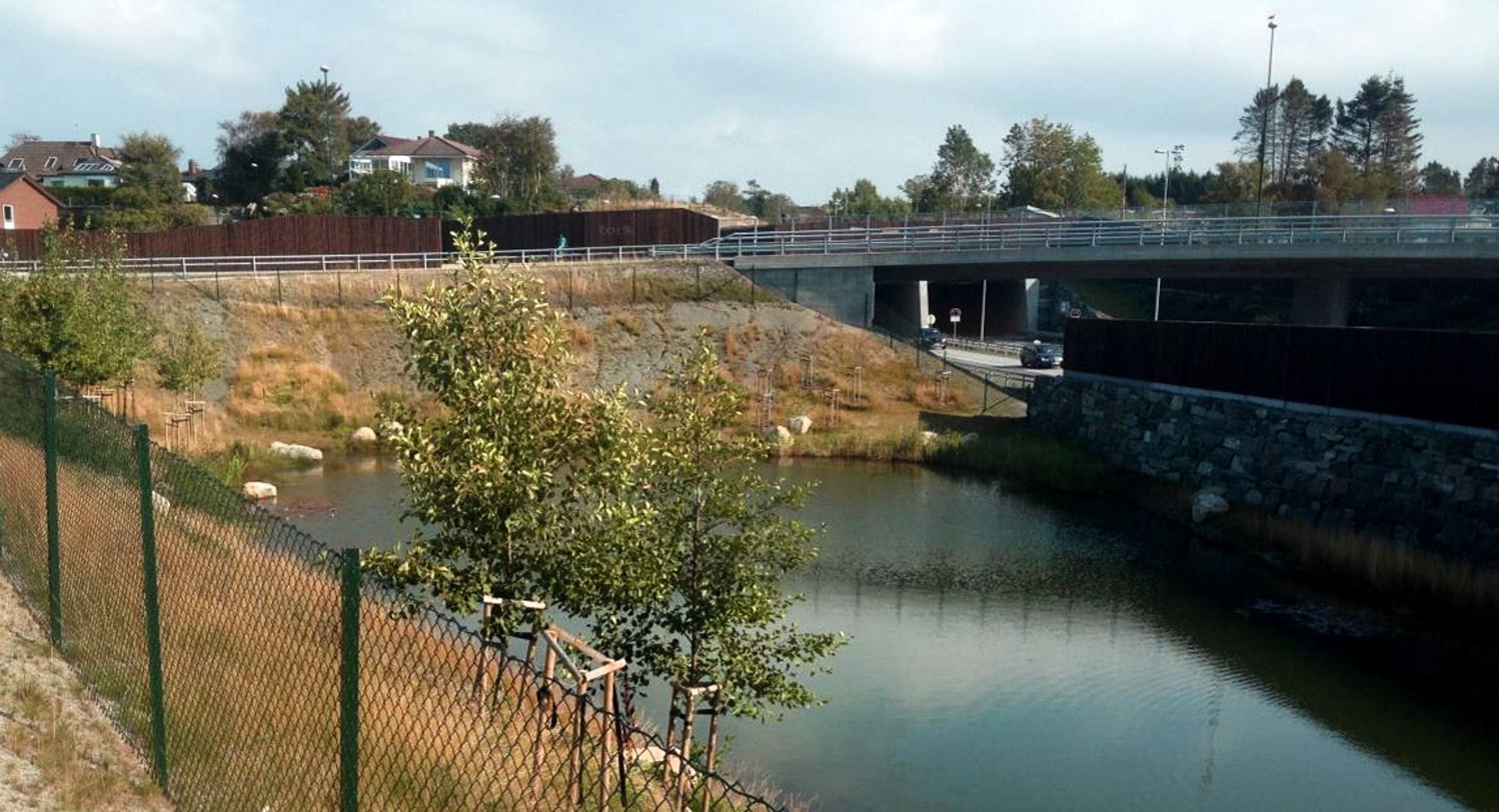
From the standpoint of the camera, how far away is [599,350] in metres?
47.4

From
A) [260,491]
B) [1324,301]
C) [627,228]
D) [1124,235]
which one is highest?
[627,228]

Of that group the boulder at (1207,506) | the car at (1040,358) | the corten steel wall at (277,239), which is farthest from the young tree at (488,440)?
the corten steel wall at (277,239)

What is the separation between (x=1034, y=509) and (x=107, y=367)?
75.7 feet

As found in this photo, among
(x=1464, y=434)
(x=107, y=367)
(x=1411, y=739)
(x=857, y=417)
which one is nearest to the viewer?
(x=1411, y=739)

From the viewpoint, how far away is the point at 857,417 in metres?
43.8

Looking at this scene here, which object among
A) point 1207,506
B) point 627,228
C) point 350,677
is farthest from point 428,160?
point 350,677

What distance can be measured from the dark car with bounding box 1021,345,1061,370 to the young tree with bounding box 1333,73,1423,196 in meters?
51.1

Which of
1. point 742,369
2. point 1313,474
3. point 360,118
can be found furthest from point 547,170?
point 1313,474

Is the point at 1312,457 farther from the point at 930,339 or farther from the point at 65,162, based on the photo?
the point at 65,162

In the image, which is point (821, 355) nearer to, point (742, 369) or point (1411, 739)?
point (742, 369)

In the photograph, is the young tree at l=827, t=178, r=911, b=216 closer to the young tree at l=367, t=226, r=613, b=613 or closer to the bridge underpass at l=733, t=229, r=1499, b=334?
the bridge underpass at l=733, t=229, r=1499, b=334

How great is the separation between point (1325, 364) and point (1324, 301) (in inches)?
785

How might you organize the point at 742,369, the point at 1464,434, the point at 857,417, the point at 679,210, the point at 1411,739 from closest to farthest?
the point at 1411,739 → the point at 1464,434 → the point at 857,417 → the point at 742,369 → the point at 679,210

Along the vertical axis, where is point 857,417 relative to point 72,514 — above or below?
below
